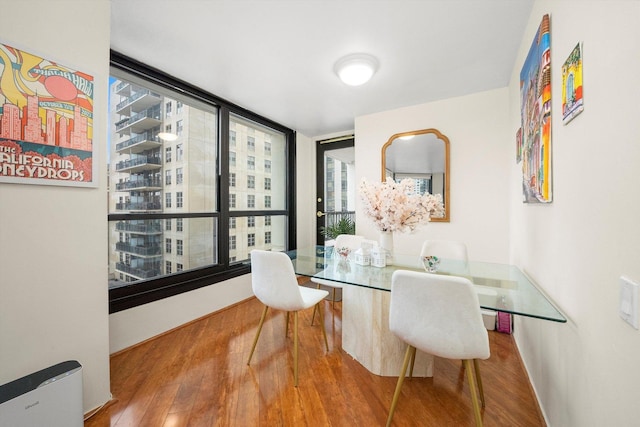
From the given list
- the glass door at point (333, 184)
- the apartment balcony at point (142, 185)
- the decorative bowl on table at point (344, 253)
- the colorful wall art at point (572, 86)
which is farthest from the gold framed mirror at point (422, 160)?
the apartment balcony at point (142, 185)

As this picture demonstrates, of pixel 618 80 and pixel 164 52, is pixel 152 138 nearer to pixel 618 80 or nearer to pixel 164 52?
pixel 164 52

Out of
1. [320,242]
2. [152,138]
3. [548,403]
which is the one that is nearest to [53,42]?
[152,138]

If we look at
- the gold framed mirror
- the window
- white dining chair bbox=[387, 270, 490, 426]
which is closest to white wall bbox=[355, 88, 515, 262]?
the gold framed mirror

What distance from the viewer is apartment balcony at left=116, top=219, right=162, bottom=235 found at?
218cm

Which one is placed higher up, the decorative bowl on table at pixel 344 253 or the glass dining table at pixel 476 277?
the decorative bowl on table at pixel 344 253

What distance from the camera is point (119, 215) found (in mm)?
2105

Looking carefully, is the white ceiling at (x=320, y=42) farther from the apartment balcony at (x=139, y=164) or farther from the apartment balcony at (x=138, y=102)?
the apartment balcony at (x=139, y=164)

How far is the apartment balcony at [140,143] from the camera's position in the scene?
2.19 m

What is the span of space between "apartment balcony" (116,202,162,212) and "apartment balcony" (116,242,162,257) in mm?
314

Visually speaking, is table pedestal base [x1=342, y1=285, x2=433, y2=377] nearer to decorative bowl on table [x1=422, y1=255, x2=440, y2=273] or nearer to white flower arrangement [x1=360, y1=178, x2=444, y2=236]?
decorative bowl on table [x1=422, y1=255, x2=440, y2=273]

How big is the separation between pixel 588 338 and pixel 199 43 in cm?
281

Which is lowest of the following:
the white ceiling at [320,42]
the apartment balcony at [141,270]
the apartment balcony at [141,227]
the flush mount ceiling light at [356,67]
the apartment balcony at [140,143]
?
the apartment balcony at [141,270]

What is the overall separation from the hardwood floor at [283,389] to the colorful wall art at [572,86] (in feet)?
5.26

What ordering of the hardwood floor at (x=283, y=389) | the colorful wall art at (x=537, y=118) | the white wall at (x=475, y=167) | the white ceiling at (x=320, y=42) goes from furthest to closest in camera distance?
the white wall at (x=475, y=167) → the white ceiling at (x=320, y=42) → the hardwood floor at (x=283, y=389) → the colorful wall art at (x=537, y=118)
